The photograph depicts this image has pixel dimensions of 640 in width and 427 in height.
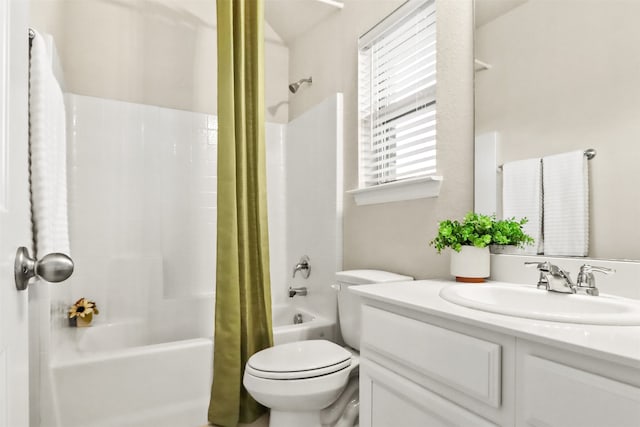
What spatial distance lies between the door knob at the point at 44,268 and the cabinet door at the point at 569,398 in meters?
0.83

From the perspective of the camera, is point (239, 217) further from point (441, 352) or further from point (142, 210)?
point (441, 352)

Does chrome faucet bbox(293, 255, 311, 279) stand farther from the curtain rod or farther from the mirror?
the curtain rod

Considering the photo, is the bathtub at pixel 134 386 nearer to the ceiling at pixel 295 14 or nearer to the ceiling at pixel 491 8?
the ceiling at pixel 491 8

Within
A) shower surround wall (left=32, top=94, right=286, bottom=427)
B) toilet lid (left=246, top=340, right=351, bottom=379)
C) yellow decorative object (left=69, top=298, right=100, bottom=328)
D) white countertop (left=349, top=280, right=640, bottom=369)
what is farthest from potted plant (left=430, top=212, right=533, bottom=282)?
yellow decorative object (left=69, top=298, right=100, bottom=328)

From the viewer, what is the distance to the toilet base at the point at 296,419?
156 cm

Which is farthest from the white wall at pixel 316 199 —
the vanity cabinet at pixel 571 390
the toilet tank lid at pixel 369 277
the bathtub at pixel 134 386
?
the vanity cabinet at pixel 571 390

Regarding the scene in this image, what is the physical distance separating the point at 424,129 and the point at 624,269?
3.04 ft

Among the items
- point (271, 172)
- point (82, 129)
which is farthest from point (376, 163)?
point (82, 129)

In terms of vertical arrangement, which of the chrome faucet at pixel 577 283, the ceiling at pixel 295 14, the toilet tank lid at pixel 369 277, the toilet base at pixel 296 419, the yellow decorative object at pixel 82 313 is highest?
the ceiling at pixel 295 14

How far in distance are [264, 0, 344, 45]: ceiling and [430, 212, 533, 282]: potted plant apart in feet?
5.26

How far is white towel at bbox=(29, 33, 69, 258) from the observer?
3.50 ft

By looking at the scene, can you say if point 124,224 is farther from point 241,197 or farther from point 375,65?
point 375,65

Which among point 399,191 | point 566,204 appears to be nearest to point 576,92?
point 566,204

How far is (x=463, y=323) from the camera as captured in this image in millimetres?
898
